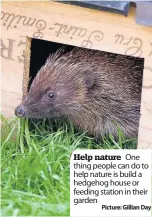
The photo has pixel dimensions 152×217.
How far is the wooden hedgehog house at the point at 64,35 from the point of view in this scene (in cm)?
514

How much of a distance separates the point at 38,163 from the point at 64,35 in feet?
3.41

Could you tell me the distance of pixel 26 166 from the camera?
4871 mm

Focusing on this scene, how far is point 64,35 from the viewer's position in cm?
533

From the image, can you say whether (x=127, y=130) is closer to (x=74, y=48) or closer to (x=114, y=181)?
(x=74, y=48)

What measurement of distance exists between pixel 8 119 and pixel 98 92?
737 millimetres
